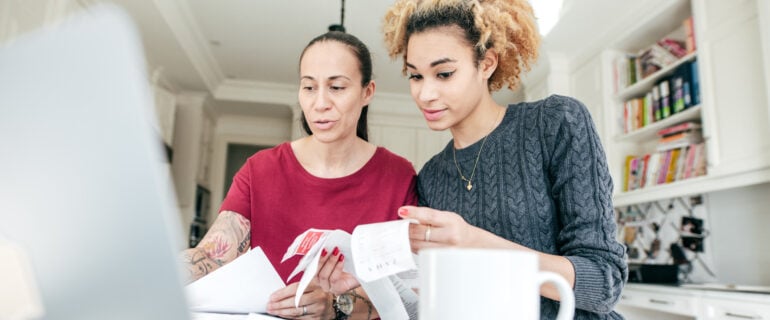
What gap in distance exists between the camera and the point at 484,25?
3.66 ft

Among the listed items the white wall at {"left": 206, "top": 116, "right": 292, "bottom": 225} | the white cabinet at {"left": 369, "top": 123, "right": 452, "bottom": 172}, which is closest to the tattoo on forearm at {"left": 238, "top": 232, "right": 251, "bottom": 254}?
the white cabinet at {"left": 369, "top": 123, "right": 452, "bottom": 172}

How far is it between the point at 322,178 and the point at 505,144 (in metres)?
0.52

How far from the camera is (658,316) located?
3.75 metres

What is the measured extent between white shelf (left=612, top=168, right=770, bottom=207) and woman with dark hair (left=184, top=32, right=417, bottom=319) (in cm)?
228

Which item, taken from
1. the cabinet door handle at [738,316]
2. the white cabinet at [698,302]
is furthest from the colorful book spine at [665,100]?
the cabinet door handle at [738,316]

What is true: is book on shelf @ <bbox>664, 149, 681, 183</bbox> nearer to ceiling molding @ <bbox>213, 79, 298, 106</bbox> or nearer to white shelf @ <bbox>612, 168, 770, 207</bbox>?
white shelf @ <bbox>612, 168, 770, 207</bbox>

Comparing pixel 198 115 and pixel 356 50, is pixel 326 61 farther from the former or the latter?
pixel 198 115

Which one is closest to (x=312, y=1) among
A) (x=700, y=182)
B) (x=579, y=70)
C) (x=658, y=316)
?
(x=579, y=70)

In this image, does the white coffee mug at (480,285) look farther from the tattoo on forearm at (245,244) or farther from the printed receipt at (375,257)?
the tattoo on forearm at (245,244)

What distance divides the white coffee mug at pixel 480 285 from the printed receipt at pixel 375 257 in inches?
10.1

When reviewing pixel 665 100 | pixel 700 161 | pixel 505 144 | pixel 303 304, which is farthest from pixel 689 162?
pixel 303 304

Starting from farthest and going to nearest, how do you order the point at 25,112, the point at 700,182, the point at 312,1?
the point at 312,1 → the point at 700,182 → the point at 25,112

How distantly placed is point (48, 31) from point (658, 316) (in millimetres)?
4178

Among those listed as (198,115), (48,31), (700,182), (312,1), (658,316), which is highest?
(312,1)
